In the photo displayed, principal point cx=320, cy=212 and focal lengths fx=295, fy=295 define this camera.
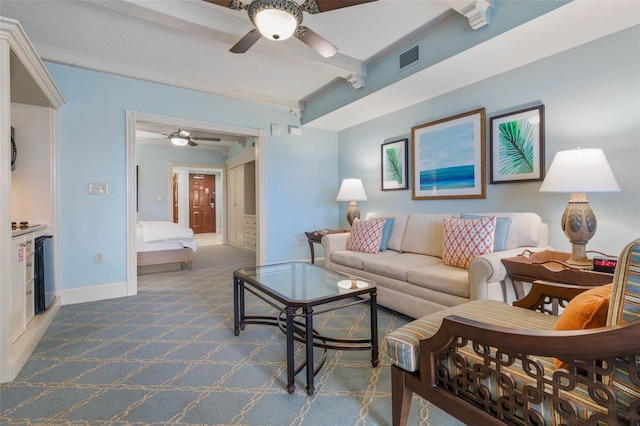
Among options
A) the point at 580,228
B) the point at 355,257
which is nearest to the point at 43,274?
the point at 355,257

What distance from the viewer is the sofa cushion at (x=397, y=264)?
99.7 inches

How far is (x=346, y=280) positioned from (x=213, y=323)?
1249 mm

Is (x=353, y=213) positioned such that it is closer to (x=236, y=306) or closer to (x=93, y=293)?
(x=236, y=306)

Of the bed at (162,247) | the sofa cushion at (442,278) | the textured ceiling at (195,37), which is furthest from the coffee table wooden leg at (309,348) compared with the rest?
the bed at (162,247)

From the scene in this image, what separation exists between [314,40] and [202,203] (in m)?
8.85

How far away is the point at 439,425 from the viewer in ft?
4.37

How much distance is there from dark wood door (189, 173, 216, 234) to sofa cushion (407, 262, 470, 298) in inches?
350

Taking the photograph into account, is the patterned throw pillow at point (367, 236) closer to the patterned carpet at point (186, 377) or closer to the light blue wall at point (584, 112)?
the patterned carpet at point (186, 377)

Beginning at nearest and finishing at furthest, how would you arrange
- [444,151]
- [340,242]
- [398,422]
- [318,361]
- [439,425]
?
1. [398,422]
2. [439,425]
3. [318,361]
4. [444,151]
5. [340,242]

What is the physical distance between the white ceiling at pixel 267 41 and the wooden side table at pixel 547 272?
1573 millimetres

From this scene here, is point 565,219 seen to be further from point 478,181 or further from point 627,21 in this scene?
point 627,21

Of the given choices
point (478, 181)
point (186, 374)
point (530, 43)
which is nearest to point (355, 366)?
point (186, 374)

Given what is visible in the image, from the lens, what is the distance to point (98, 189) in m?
3.21

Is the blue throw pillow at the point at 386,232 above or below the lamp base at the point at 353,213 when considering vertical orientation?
below
